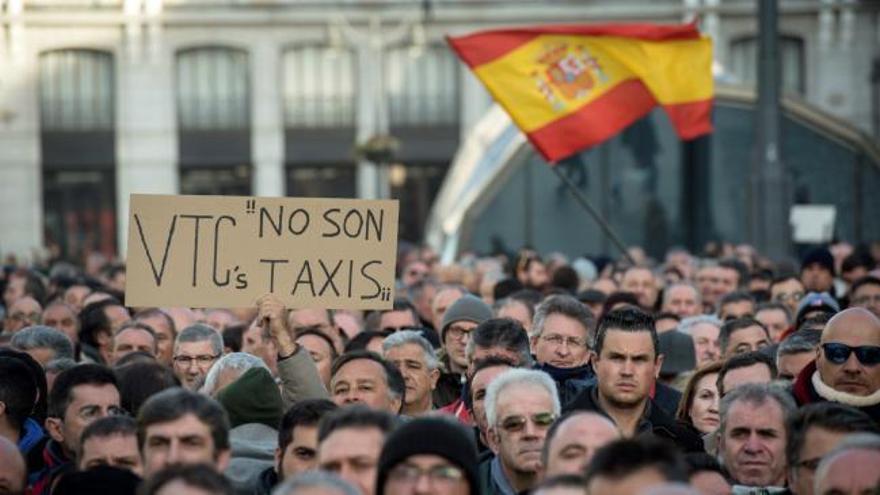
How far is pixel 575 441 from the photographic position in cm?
743

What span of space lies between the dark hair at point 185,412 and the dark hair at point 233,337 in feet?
20.3

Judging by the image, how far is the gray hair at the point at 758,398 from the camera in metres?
8.88

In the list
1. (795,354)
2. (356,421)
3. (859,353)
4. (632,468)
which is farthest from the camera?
(795,354)

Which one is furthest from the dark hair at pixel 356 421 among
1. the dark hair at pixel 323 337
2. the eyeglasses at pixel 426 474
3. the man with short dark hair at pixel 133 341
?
the man with short dark hair at pixel 133 341

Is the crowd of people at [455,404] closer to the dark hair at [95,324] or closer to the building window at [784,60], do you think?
the dark hair at [95,324]

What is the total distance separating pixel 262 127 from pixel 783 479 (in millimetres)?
46273

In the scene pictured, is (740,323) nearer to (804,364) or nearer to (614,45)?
(804,364)

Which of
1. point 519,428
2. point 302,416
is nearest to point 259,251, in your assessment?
point 302,416

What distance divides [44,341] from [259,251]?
1.77m

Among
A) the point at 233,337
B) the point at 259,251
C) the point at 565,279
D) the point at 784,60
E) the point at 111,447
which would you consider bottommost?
the point at 111,447

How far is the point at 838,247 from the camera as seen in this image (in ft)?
78.8

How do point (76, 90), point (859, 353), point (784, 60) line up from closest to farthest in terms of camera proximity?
point (859, 353) → point (784, 60) → point (76, 90)

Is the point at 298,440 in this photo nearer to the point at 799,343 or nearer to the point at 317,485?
the point at 317,485

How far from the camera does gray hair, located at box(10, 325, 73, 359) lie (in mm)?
12188
